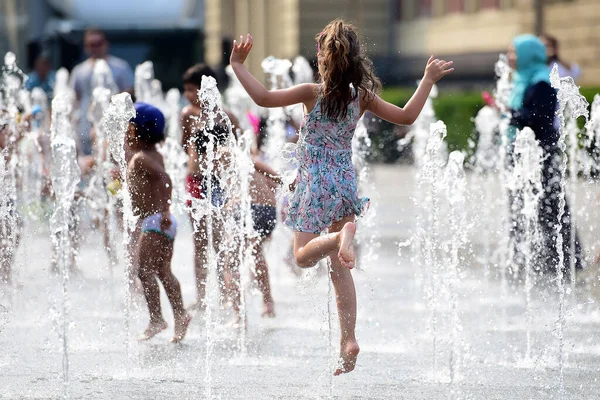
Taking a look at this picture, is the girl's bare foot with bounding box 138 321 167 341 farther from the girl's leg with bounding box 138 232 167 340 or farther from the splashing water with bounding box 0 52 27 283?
the splashing water with bounding box 0 52 27 283

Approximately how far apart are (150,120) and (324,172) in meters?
1.31

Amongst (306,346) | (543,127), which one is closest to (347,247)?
(306,346)

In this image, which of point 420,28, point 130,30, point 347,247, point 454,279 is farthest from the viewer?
point 420,28

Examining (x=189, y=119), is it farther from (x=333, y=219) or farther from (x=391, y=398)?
(x=391, y=398)

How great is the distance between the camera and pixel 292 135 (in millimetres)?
8688

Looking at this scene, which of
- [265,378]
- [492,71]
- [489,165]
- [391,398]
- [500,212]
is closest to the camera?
[391,398]

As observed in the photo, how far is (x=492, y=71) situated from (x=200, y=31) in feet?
24.8

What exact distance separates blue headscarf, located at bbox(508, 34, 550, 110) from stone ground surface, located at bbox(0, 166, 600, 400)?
4.10ft

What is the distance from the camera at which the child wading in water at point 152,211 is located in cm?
634

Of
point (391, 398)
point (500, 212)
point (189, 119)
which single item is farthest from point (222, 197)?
point (500, 212)

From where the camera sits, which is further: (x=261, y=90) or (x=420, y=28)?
(x=420, y=28)

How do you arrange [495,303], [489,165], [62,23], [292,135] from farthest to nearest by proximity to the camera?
[62,23] < [489,165] < [292,135] < [495,303]

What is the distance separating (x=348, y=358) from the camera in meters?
5.29

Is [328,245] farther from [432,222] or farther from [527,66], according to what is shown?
[527,66]
